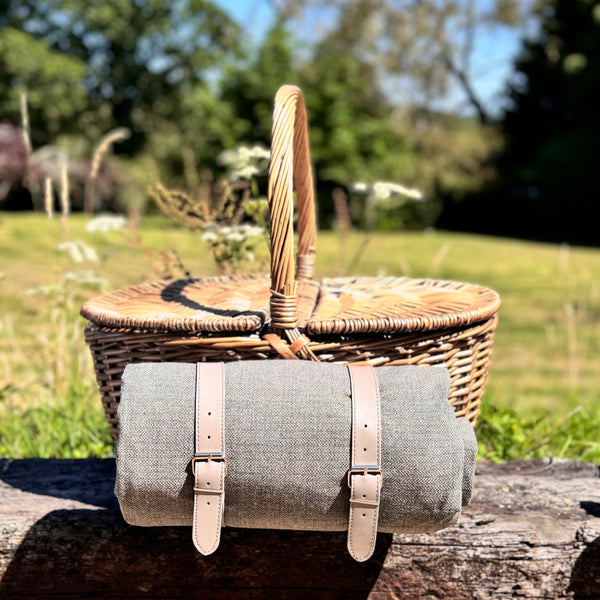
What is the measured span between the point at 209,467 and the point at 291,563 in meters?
0.49

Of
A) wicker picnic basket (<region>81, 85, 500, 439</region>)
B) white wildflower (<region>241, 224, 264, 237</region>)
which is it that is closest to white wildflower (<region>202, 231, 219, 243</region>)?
white wildflower (<region>241, 224, 264, 237</region>)

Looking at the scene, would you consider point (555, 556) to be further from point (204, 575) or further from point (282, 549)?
point (204, 575)

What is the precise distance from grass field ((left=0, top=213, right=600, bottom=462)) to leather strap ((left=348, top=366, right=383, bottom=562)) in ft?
3.35

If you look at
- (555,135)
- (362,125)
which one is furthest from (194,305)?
(555,135)

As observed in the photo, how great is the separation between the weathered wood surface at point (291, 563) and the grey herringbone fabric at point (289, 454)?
1.02 ft

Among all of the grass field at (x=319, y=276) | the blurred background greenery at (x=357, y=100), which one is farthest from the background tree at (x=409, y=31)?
the grass field at (x=319, y=276)

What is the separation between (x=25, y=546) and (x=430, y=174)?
17686 millimetres

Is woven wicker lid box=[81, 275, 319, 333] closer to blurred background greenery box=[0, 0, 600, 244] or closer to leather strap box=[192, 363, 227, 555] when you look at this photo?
leather strap box=[192, 363, 227, 555]

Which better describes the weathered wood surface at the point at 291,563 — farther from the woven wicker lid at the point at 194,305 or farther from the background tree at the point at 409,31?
the background tree at the point at 409,31

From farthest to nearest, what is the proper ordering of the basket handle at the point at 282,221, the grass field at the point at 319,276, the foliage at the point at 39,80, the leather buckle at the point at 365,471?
the foliage at the point at 39,80 < the grass field at the point at 319,276 < the basket handle at the point at 282,221 < the leather buckle at the point at 365,471

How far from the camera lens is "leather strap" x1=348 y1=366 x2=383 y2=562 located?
1254 millimetres

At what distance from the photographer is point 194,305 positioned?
1636 millimetres

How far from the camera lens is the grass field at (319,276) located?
94.4 inches

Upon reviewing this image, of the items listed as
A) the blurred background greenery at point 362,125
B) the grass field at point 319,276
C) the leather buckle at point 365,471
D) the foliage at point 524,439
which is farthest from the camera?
the blurred background greenery at point 362,125
